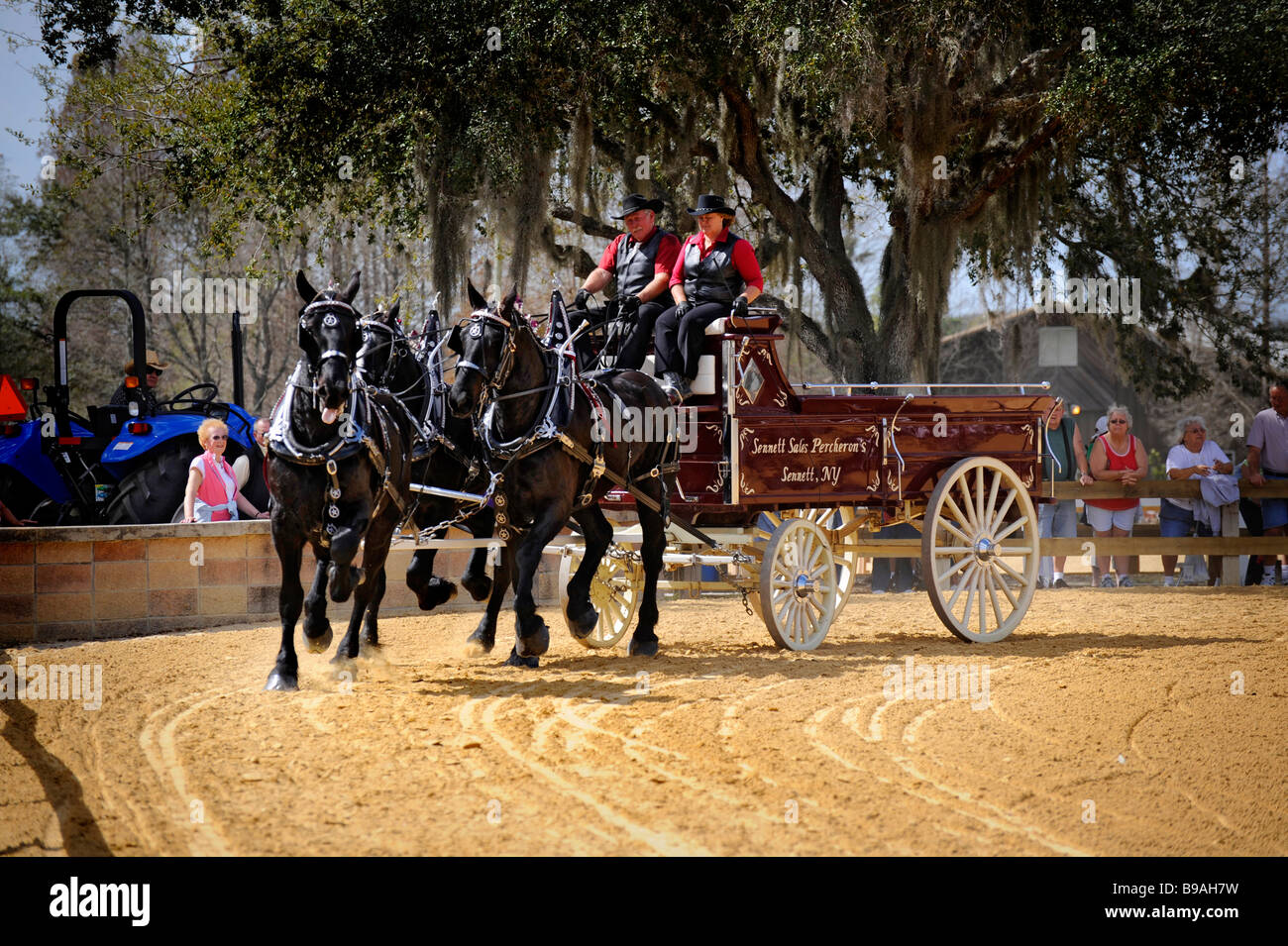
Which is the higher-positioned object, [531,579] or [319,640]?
[531,579]

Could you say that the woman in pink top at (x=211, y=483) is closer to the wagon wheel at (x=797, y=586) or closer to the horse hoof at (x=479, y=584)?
the horse hoof at (x=479, y=584)

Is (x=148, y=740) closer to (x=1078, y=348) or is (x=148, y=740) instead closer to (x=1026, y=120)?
(x=1026, y=120)

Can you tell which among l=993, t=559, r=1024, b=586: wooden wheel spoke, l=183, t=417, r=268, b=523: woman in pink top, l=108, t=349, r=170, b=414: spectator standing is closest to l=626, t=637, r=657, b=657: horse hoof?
l=993, t=559, r=1024, b=586: wooden wheel spoke

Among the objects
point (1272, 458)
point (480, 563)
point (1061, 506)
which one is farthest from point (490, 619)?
point (1272, 458)

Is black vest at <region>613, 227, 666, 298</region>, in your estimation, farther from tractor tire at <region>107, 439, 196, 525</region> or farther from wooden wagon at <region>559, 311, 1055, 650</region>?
tractor tire at <region>107, 439, 196, 525</region>

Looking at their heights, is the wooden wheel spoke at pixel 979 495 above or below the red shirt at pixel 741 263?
below

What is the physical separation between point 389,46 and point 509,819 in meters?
10.8

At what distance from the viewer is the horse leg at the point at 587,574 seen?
325 inches

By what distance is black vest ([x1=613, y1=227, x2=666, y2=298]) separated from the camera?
31.0 ft

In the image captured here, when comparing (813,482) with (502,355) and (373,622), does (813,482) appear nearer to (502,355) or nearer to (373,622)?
(502,355)

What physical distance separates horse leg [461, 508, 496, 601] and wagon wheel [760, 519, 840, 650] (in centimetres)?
202

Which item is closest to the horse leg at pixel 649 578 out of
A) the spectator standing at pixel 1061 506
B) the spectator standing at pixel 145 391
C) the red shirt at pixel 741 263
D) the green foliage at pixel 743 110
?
the red shirt at pixel 741 263

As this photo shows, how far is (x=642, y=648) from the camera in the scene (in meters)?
8.94

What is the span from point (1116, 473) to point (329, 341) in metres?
10.4
